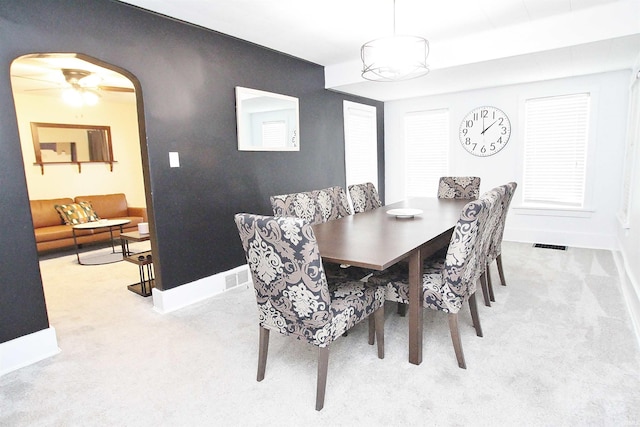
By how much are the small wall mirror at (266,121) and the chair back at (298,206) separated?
0.97m

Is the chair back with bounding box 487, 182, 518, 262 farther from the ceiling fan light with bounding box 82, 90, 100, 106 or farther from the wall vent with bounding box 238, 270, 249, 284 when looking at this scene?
the ceiling fan light with bounding box 82, 90, 100, 106

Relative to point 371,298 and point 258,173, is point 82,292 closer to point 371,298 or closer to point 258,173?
point 258,173

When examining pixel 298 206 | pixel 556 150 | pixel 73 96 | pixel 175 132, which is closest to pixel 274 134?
pixel 175 132

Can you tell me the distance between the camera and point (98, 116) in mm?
5805

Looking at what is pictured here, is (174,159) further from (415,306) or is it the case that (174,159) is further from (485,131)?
(485,131)

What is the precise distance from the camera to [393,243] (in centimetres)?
203

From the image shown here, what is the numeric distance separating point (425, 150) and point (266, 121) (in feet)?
9.57

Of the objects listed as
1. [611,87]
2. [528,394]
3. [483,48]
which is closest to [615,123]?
[611,87]

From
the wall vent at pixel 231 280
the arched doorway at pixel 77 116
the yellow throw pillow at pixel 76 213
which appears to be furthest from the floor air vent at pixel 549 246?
the yellow throw pillow at pixel 76 213

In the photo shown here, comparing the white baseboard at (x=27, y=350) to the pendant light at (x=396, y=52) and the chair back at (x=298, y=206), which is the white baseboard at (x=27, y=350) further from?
the pendant light at (x=396, y=52)

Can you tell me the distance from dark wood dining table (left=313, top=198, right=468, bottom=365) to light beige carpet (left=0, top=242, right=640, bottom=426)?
338 millimetres

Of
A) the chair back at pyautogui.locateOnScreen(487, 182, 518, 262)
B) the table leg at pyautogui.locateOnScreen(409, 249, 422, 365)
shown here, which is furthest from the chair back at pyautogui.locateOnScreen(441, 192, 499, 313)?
the chair back at pyautogui.locateOnScreen(487, 182, 518, 262)

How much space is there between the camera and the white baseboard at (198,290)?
9.77ft

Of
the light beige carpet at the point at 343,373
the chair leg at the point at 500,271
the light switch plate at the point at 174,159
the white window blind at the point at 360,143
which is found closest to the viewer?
the light beige carpet at the point at 343,373
